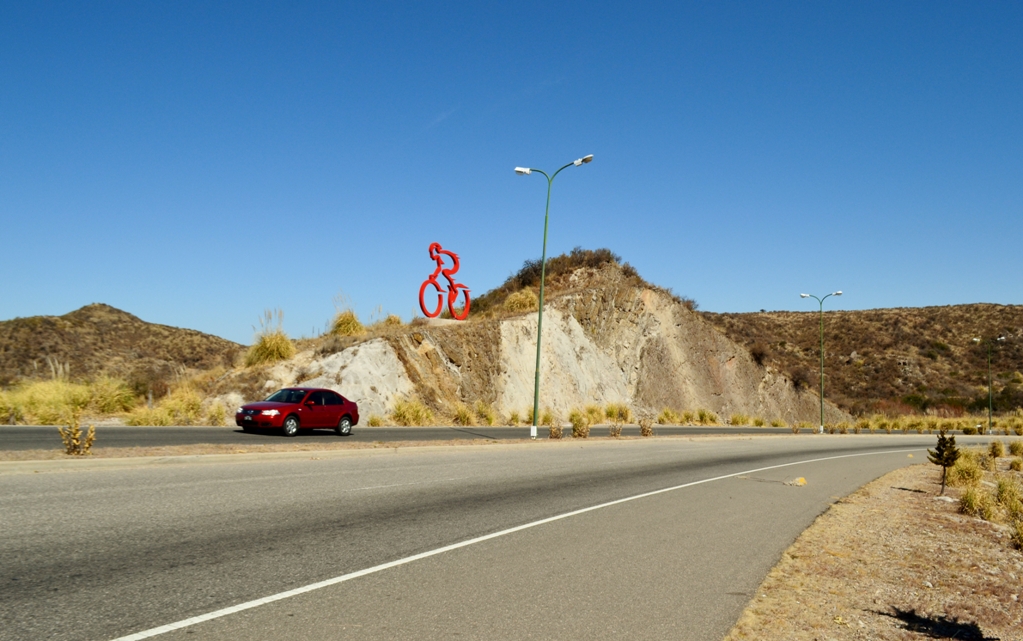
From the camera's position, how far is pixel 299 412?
2317 centimetres

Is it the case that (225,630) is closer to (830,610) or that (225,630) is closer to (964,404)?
(830,610)

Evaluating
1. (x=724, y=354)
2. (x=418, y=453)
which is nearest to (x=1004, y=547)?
(x=418, y=453)

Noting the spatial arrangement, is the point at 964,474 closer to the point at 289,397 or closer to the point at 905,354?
the point at 289,397

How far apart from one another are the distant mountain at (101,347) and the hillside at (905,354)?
158 feet

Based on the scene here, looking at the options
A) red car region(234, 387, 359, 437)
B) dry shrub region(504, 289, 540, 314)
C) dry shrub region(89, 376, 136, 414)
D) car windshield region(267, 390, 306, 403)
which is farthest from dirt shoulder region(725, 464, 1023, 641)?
dry shrub region(504, 289, 540, 314)

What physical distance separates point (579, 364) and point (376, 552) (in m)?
41.3

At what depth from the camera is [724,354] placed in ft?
196

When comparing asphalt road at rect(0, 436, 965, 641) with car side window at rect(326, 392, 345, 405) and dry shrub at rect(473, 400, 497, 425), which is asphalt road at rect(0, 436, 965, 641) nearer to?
car side window at rect(326, 392, 345, 405)

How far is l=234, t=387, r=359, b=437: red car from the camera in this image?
22.6m

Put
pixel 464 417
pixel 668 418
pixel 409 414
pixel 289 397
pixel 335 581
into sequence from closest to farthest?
pixel 335 581 < pixel 289 397 < pixel 409 414 < pixel 464 417 < pixel 668 418

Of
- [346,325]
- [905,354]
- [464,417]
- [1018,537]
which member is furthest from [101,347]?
[905,354]

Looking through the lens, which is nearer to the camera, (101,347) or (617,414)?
(617,414)

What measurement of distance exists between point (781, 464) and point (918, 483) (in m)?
3.80

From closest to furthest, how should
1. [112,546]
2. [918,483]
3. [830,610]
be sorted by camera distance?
1. [830,610]
2. [112,546]
3. [918,483]
